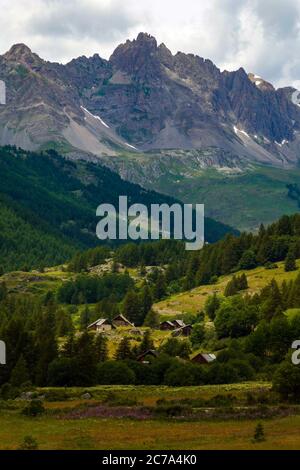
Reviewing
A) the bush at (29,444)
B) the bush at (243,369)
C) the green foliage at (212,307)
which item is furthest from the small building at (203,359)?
the bush at (29,444)

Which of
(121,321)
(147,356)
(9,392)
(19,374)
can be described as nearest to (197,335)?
(147,356)

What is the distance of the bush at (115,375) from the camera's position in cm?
11538

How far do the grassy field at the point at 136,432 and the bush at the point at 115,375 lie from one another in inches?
1155

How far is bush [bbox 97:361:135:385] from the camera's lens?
11538 centimetres

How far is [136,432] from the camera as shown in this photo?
222 ft

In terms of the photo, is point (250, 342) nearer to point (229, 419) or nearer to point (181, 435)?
point (229, 419)

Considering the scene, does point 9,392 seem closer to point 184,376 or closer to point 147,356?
point 184,376

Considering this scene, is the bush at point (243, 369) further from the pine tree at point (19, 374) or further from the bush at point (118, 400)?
the pine tree at point (19, 374)

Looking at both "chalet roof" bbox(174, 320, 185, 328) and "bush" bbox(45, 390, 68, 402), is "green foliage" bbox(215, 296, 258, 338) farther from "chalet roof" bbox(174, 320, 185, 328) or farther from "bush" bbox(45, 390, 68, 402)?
"bush" bbox(45, 390, 68, 402)

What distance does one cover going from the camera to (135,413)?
7950 cm

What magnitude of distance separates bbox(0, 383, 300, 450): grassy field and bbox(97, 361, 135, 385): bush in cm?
2933

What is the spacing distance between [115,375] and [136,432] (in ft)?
156
